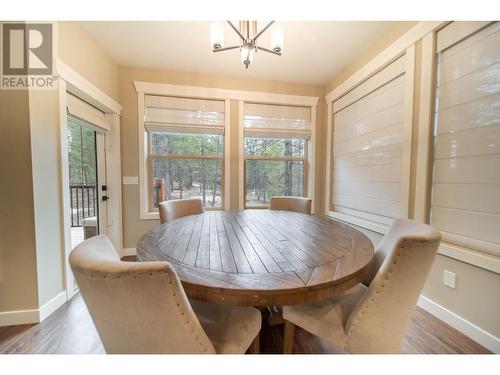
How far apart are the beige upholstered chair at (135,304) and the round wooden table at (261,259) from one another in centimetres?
12

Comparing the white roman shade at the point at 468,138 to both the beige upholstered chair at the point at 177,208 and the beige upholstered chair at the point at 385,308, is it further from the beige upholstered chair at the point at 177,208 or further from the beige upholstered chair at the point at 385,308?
the beige upholstered chair at the point at 177,208

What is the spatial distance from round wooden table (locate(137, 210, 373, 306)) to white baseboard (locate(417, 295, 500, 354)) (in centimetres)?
101

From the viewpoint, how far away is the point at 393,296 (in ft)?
2.55

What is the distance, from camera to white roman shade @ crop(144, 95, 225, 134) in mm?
2768

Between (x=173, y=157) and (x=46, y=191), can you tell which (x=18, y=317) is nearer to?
(x=46, y=191)

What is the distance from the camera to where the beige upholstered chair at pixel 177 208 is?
195 cm

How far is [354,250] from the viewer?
1064 mm

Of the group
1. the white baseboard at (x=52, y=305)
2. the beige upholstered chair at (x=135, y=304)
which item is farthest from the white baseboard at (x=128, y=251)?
the beige upholstered chair at (x=135, y=304)

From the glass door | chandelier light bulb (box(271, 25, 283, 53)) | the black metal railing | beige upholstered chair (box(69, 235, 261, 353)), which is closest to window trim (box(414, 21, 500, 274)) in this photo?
chandelier light bulb (box(271, 25, 283, 53))

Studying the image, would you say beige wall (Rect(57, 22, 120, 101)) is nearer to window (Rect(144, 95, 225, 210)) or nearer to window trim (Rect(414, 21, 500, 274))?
window (Rect(144, 95, 225, 210))

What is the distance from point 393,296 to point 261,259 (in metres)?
0.54

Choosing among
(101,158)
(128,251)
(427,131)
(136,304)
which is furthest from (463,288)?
(101,158)
